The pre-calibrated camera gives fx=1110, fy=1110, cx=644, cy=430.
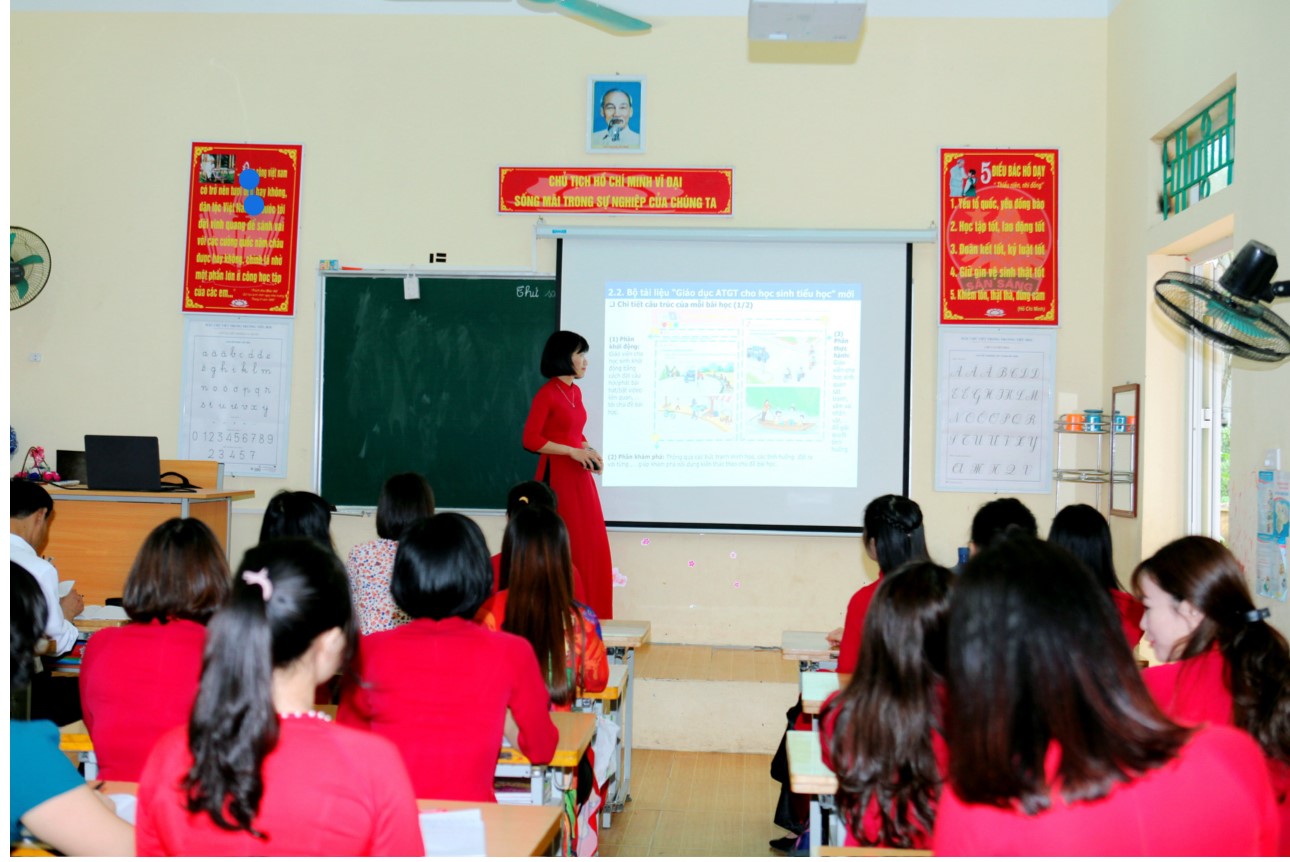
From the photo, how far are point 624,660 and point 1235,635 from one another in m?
2.31

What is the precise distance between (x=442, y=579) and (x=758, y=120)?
400cm

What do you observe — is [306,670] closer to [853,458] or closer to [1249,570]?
[1249,570]

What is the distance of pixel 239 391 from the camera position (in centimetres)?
570

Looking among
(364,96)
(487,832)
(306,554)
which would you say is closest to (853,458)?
(364,96)

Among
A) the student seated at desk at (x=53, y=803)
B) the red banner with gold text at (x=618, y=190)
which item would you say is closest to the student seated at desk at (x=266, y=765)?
the student seated at desk at (x=53, y=803)

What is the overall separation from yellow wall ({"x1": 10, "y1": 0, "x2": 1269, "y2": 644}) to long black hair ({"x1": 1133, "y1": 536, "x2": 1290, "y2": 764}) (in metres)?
3.43

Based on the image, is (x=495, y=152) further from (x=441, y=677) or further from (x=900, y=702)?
(x=900, y=702)

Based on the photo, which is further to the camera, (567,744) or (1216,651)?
(567,744)

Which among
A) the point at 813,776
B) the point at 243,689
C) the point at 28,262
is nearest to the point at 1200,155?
the point at 813,776

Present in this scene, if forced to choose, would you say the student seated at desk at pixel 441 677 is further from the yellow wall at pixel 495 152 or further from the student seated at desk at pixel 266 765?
the yellow wall at pixel 495 152

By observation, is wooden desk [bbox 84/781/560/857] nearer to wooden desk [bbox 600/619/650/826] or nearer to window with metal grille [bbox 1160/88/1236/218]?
wooden desk [bbox 600/619/650/826]

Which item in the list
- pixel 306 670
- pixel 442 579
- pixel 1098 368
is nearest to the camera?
pixel 306 670

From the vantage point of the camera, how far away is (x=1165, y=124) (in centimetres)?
472

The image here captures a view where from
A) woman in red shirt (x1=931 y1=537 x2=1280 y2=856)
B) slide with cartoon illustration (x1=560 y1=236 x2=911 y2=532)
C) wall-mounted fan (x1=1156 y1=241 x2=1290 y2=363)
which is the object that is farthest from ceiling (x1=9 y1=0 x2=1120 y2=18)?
woman in red shirt (x1=931 y1=537 x2=1280 y2=856)
